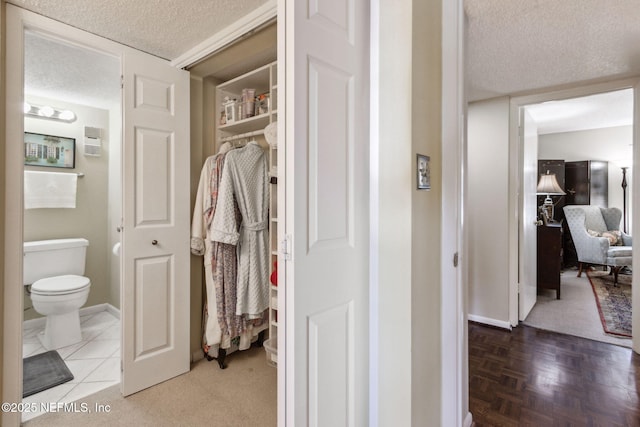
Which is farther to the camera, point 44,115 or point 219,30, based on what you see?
point 44,115

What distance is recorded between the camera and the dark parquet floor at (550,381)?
69.2 inches

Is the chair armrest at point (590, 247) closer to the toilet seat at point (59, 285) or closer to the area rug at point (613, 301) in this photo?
the area rug at point (613, 301)

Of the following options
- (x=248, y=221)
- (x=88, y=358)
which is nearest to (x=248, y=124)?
(x=248, y=221)

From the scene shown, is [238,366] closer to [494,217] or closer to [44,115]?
[494,217]

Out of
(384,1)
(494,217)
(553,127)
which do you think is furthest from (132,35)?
(553,127)

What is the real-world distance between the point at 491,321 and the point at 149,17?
3.64 m

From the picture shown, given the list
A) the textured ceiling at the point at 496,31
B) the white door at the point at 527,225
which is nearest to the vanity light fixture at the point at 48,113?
the textured ceiling at the point at 496,31

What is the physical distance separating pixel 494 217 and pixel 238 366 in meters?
2.66

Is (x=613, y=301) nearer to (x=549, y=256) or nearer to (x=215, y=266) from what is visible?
(x=549, y=256)

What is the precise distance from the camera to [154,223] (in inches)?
81.3

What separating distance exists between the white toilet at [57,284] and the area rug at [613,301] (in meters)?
4.74

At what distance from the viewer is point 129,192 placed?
6.35 ft

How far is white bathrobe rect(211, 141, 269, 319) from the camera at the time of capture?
2.11m

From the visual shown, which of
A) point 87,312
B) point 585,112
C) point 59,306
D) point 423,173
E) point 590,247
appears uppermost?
point 585,112
